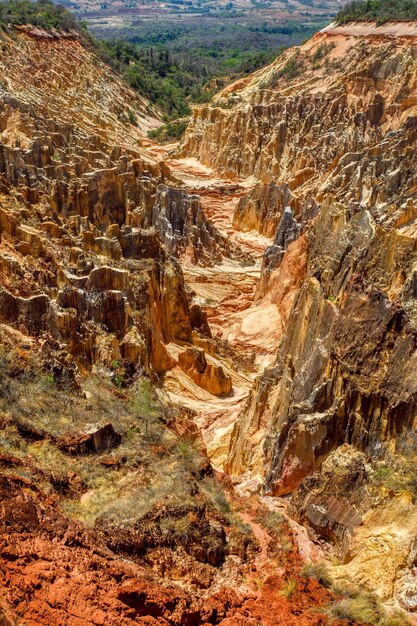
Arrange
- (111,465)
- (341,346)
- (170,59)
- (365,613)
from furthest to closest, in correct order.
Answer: (170,59), (341,346), (111,465), (365,613)

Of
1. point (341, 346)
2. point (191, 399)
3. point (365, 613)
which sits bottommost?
point (191, 399)

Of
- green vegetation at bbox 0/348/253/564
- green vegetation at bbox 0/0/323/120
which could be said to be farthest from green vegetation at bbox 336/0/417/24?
green vegetation at bbox 0/348/253/564

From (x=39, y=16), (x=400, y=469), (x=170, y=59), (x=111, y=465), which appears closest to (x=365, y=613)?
(x=400, y=469)

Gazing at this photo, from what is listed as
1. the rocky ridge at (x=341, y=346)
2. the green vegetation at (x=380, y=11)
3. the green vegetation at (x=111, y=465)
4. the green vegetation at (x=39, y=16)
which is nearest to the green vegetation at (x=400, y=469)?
the rocky ridge at (x=341, y=346)

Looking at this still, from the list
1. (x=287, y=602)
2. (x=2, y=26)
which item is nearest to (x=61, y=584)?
(x=287, y=602)

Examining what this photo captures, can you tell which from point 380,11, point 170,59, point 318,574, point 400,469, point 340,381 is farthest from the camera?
point 170,59

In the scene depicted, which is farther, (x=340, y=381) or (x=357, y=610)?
(x=340, y=381)

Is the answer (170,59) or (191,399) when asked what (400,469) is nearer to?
(191,399)
